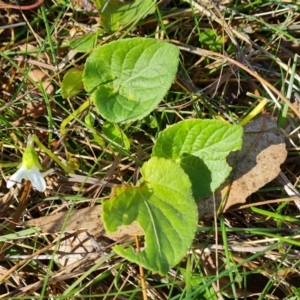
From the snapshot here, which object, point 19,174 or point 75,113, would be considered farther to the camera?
point 75,113

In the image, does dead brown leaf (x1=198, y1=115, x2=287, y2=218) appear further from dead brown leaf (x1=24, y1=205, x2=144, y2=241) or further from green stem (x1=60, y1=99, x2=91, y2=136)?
green stem (x1=60, y1=99, x2=91, y2=136)

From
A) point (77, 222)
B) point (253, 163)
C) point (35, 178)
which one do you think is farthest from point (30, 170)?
point (253, 163)

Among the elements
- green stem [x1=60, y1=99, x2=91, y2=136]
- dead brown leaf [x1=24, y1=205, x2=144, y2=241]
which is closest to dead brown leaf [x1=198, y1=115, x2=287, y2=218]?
dead brown leaf [x1=24, y1=205, x2=144, y2=241]

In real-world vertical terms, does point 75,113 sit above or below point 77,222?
above

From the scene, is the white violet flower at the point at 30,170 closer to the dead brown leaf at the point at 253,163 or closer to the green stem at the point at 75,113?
the green stem at the point at 75,113

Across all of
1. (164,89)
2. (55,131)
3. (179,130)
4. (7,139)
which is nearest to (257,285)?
(179,130)

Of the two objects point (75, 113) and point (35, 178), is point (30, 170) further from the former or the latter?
point (75, 113)

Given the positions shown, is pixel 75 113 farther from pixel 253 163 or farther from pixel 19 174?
pixel 253 163

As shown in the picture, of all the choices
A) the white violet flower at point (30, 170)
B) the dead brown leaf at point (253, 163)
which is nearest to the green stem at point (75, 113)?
the white violet flower at point (30, 170)
